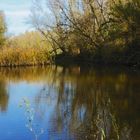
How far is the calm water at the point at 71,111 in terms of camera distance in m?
10.4

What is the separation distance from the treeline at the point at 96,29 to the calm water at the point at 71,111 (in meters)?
11.3

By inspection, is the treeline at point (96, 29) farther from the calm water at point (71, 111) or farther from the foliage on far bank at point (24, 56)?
the calm water at point (71, 111)

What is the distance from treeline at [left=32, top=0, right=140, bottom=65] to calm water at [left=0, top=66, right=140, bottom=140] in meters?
11.3

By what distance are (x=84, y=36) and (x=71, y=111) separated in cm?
2824

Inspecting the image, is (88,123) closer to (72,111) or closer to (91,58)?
(72,111)

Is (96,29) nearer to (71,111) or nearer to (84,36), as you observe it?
(84,36)

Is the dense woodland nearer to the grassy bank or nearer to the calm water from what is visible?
the grassy bank

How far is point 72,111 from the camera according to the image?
1372 cm

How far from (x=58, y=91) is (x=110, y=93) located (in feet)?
8.55

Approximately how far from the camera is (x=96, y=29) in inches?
1614

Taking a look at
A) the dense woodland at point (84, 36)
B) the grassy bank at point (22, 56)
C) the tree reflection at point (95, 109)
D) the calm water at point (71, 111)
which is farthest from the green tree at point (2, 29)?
the tree reflection at point (95, 109)

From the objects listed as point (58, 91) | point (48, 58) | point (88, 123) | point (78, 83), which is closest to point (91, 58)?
point (48, 58)

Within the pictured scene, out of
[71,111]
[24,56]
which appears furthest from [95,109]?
[24,56]

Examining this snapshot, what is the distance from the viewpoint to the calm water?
34.1ft
